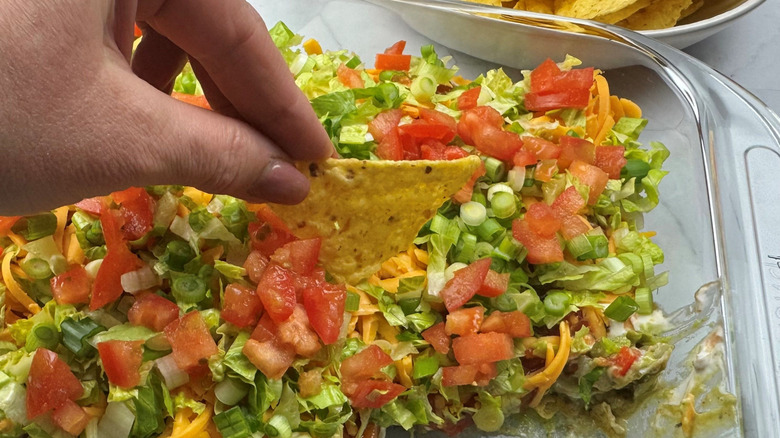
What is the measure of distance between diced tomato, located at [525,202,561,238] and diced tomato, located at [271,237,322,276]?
0.59 metres

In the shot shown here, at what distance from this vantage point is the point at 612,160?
6.54ft

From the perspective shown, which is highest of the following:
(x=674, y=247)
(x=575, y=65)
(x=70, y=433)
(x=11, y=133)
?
(x=575, y=65)

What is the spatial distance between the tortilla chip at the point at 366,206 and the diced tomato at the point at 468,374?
0.32 metres

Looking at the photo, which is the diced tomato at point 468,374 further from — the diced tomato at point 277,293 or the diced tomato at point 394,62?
the diced tomato at point 394,62

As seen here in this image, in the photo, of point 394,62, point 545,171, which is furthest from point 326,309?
point 394,62

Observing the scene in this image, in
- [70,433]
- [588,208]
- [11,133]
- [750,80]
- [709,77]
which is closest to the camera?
[11,133]

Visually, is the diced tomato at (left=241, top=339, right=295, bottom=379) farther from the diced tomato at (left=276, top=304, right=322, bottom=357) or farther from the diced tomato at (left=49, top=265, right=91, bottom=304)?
the diced tomato at (left=49, top=265, right=91, bottom=304)

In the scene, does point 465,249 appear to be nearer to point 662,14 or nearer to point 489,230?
point 489,230

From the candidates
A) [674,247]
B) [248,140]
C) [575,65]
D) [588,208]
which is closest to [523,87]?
[575,65]

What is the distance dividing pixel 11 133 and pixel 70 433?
93cm

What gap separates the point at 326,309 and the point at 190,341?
0.31 metres

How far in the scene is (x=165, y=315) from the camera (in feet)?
5.17

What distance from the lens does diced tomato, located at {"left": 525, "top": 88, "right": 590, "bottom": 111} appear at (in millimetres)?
2062

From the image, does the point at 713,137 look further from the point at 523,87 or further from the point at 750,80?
the point at 750,80
